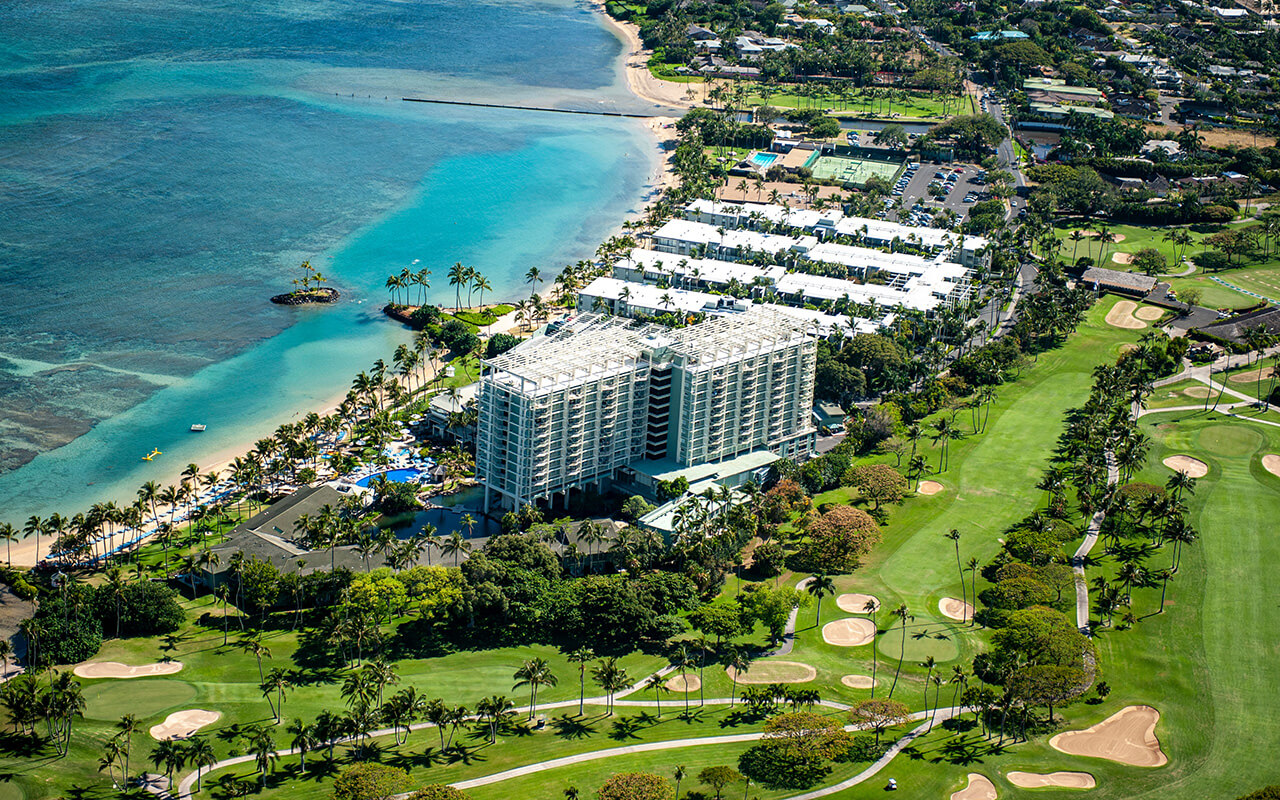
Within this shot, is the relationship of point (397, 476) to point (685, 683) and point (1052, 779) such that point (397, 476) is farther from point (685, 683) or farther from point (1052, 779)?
point (1052, 779)

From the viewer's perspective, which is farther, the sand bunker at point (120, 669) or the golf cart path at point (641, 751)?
the sand bunker at point (120, 669)

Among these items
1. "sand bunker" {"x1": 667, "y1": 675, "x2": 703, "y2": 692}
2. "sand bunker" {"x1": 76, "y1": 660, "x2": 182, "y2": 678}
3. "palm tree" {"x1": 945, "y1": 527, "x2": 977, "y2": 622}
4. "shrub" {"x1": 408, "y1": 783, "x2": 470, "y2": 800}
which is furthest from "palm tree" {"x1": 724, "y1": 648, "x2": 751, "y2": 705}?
"sand bunker" {"x1": 76, "y1": 660, "x2": 182, "y2": 678}

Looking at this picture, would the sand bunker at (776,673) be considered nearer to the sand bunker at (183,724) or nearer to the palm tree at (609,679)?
the palm tree at (609,679)

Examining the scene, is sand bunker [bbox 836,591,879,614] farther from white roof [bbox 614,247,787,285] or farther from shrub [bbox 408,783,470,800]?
white roof [bbox 614,247,787,285]

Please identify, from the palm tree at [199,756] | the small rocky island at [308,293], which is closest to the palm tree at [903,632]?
the palm tree at [199,756]

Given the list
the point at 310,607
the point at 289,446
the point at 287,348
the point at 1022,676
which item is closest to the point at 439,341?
the point at 287,348
